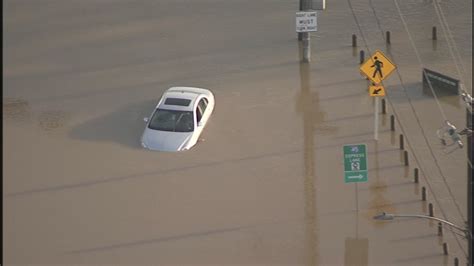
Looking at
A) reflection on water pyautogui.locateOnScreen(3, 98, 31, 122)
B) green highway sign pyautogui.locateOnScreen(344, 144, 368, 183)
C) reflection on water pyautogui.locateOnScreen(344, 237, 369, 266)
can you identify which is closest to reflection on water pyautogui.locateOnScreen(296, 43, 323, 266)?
reflection on water pyautogui.locateOnScreen(344, 237, 369, 266)

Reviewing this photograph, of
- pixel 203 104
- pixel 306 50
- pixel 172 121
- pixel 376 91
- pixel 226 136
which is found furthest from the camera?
pixel 306 50

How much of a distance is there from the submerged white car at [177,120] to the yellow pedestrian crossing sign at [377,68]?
10.5 ft

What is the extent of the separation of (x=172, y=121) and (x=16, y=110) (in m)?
3.62

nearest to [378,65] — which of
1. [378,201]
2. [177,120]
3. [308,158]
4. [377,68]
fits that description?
[377,68]

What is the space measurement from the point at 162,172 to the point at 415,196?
4.20 m

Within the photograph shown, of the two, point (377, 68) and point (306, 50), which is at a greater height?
point (377, 68)

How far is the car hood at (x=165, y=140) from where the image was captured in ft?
72.0

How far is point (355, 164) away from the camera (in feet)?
62.5

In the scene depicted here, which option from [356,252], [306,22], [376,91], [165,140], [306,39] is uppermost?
[306,22]

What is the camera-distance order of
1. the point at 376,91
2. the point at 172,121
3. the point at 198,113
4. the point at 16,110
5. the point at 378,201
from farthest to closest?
the point at 16,110
the point at 198,113
the point at 172,121
the point at 376,91
the point at 378,201

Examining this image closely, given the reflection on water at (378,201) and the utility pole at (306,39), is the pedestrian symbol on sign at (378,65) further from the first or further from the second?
the utility pole at (306,39)

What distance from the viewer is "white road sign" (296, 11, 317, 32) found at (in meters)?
25.1

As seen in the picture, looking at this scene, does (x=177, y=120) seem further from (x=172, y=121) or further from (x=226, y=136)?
(x=226, y=136)

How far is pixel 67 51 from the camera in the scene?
26.9m
